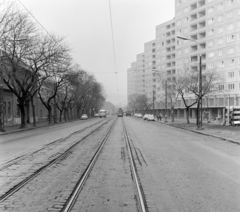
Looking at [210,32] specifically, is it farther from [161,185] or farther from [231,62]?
[161,185]

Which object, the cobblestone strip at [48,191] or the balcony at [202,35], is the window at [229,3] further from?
the cobblestone strip at [48,191]

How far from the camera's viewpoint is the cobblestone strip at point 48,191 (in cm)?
502

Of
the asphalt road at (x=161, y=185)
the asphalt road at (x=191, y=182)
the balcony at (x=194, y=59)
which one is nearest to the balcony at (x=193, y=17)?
the balcony at (x=194, y=59)

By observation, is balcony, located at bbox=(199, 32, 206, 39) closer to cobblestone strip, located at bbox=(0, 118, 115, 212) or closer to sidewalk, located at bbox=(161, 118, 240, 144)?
sidewalk, located at bbox=(161, 118, 240, 144)

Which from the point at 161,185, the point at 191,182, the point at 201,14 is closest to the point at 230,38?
the point at 201,14

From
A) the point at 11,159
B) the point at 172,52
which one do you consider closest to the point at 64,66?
the point at 11,159

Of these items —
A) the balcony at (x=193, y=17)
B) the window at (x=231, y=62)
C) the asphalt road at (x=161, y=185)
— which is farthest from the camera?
the balcony at (x=193, y=17)

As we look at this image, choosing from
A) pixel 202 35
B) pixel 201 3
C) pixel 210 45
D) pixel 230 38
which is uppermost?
pixel 201 3

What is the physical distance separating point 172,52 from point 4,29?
72.8 meters

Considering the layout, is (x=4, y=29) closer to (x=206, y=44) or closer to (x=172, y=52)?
(x=206, y=44)

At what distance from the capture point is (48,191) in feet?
19.6

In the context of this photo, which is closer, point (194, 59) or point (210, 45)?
point (210, 45)

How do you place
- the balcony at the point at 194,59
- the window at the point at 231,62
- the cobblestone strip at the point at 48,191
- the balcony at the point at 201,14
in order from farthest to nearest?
the balcony at the point at 194,59
the balcony at the point at 201,14
the window at the point at 231,62
the cobblestone strip at the point at 48,191

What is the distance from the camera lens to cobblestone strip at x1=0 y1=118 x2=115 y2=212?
5.02 metres
